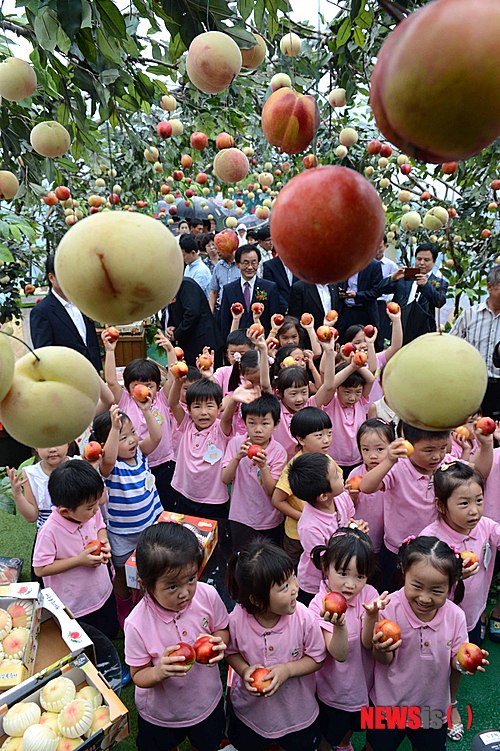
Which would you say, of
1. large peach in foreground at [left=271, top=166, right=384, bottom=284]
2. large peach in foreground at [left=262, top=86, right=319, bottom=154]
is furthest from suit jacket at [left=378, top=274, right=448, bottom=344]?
large peach in foreground at [left=271, top=166, right=384, bottom=284]

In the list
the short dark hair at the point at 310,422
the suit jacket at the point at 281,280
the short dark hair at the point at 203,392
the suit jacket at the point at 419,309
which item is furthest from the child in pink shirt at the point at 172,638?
the suit jacket at the point at 281,280

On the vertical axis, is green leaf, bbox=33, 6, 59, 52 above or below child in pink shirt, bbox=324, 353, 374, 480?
above

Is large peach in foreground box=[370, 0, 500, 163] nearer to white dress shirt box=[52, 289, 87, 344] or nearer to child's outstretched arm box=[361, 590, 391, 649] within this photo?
child's outstretched arm box=[361, 590, 391, 649]

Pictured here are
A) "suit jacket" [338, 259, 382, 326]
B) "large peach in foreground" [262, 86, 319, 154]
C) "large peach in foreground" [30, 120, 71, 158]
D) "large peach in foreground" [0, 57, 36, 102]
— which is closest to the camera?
"large peach in foreground" [262, 86, 319, 154]

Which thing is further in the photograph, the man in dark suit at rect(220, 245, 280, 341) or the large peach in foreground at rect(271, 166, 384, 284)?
the man in dark suit at rect(220, 245, 280, 341)

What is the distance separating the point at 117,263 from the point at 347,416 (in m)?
2.72

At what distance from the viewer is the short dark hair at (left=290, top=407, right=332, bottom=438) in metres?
2.69

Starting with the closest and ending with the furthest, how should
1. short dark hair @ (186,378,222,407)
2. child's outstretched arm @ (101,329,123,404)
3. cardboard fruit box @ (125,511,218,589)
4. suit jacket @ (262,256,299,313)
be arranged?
cardboard fruit box @ (125,511,218,589)
child's outstretched arm @ (101,329,123,404)
short dark hair @ (186,378,222,407)
suit jacket @ (262,256,299,313)

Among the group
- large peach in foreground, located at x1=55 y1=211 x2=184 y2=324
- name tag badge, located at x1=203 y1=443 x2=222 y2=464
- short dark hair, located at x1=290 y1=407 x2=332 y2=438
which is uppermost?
large peach in foreground, located at x1=55 y1=211 x2=184 y2=324

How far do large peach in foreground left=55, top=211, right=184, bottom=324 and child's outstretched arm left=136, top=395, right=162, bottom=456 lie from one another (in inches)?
85.0

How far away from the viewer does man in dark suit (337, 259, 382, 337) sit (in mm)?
5121

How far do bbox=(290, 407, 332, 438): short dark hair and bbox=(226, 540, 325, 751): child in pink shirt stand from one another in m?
0.87

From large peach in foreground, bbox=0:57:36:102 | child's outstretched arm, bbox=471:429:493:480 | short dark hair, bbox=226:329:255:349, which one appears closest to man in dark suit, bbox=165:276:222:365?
short dark hair, bbox=226:329:255:349

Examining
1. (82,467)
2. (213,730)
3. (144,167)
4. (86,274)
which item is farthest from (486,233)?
(86,274)
